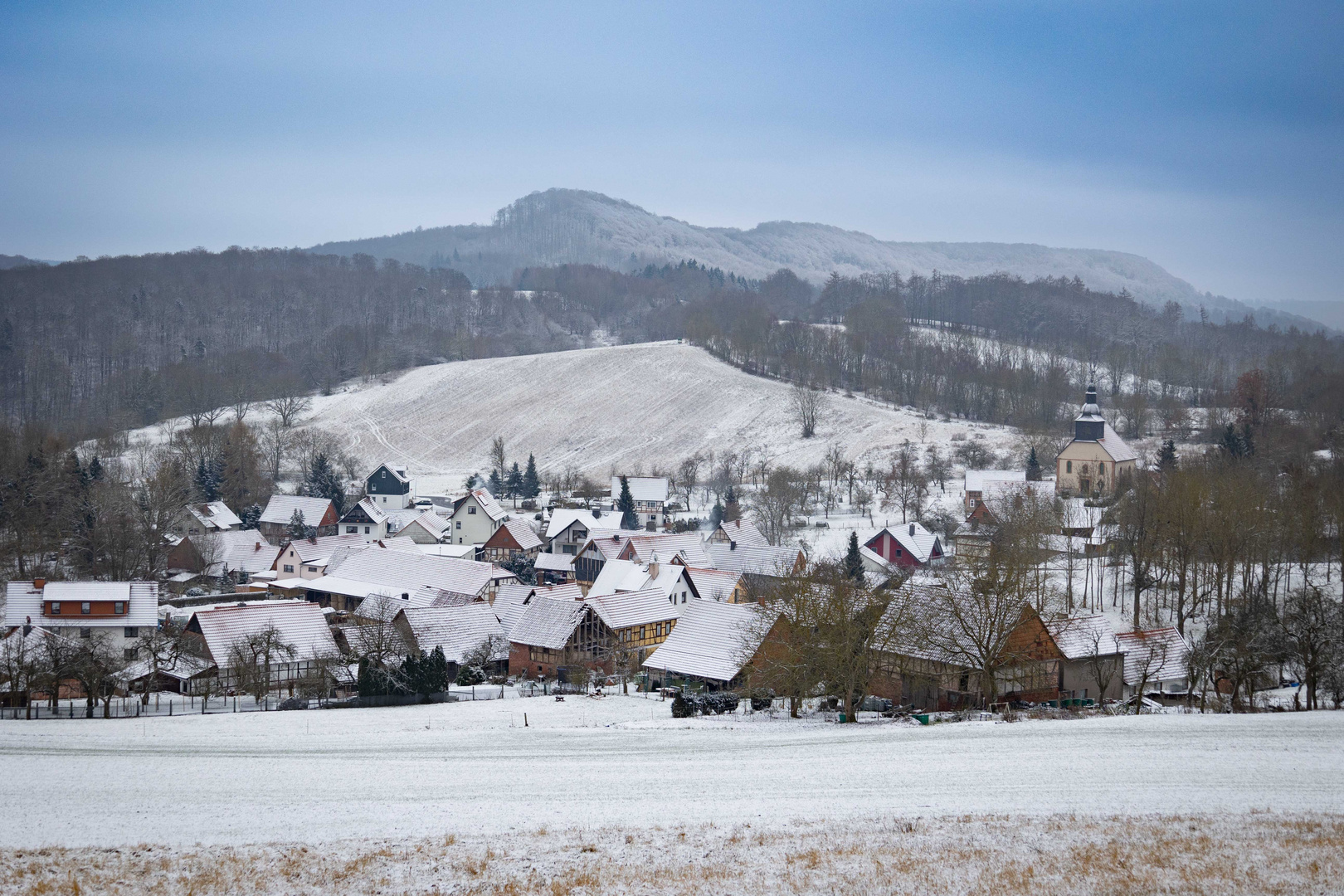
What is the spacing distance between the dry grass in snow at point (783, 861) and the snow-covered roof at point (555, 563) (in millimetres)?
45142

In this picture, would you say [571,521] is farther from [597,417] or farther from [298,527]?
[597,417]

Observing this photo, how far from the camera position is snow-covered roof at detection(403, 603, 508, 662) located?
4216cm

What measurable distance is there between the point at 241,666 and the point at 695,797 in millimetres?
24871

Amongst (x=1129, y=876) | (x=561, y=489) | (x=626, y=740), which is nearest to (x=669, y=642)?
(x=626, y=740)

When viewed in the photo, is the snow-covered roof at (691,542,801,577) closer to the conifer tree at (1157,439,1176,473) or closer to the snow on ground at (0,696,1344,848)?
the snow on ground at (0,696,1344,848)

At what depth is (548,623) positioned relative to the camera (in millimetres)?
42688

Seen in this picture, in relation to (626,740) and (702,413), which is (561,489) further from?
(626,740)

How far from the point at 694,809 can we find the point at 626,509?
59674 millimetres

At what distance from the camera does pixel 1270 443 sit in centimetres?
7912

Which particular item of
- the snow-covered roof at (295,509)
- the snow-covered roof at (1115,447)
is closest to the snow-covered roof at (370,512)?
the snow-covered roof at (295,509)

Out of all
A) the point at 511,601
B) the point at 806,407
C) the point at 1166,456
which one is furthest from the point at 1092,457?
the point at 511,601

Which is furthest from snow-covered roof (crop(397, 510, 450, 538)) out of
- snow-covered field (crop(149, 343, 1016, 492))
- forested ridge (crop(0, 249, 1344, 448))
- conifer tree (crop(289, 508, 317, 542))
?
forested ridge (crop(0, 249, 1344, 448))

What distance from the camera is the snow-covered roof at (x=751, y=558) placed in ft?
184

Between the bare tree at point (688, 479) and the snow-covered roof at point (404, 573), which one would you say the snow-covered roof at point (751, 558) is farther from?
the bare tree at point (688, 479)
